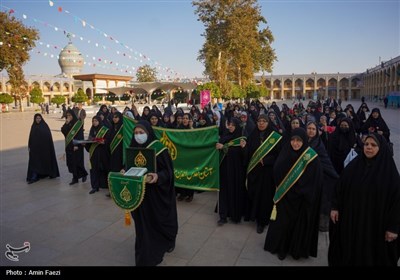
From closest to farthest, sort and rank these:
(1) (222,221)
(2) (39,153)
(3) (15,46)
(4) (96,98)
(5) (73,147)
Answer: (1) (222,221) → (5) (73,147) → (2) (39,153) → (3) (15,46) → (4) (96,98)

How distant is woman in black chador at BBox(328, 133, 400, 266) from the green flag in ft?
7.91

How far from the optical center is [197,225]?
4828mm

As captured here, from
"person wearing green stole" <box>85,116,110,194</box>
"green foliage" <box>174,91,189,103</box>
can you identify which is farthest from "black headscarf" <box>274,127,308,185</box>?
"green foliage" <box>174,91,189,103</box>

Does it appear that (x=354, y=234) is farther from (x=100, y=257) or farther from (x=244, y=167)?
(x=100, y=257)

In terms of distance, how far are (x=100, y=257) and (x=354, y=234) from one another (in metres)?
2.87

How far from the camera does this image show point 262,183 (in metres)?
4.54

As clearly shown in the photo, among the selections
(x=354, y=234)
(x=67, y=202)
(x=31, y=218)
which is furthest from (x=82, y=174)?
(x=354, y=234)

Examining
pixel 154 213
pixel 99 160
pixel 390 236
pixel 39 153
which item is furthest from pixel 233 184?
pixel 39 153

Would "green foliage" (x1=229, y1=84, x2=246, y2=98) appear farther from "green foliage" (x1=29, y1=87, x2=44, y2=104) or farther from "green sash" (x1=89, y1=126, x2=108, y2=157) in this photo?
"green foliage" (x1=29, y1=87, x2=44, y2=104)

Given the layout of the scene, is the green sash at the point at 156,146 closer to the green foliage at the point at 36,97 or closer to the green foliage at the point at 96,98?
the green foliage at the point at 36,97

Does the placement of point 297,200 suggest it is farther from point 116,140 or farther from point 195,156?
point 116,140

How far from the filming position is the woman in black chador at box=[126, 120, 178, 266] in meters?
3.51

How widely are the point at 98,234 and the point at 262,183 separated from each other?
8.08ft

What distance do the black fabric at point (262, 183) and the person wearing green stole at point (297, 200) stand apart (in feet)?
2.16
